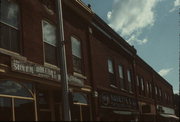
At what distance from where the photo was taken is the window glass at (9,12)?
1370cm

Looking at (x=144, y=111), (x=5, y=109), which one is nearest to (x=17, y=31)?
(x=5, y=109)

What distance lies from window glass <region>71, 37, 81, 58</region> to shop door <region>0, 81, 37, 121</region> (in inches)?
238

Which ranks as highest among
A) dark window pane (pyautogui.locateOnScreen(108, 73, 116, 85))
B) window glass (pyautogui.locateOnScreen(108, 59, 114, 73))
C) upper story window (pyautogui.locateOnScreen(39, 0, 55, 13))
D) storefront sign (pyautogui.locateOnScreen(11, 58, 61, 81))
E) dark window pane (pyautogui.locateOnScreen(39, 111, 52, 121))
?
upper story window (pyautogui.locateOnScreen(39, 0, 55, 13))

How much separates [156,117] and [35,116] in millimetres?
29510

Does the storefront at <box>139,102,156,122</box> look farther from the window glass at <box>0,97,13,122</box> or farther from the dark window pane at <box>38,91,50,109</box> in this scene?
the window glass at <box>0,97,13,122</box>

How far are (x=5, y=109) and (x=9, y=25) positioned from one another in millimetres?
3313

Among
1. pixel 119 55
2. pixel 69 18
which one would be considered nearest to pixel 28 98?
pixel 69 18

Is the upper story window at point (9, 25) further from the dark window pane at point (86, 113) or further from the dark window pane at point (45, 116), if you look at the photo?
the dark window pane at point (86, 113)

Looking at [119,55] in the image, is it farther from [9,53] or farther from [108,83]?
[9,53]

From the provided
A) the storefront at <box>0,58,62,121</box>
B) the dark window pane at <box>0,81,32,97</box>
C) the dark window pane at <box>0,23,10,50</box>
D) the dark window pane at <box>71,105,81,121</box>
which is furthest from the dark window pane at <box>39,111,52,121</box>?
the dark window pane at <box>0,23,10,50</box>

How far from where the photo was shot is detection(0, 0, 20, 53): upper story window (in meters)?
13.5

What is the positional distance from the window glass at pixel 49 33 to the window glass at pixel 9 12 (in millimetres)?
2308

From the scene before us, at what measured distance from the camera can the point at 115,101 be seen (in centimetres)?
2508

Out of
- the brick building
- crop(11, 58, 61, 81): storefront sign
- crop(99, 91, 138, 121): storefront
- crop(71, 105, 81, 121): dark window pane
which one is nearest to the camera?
crop(11, 58, 61, 81): storefront sign
